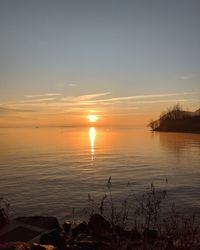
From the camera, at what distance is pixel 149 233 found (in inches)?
644

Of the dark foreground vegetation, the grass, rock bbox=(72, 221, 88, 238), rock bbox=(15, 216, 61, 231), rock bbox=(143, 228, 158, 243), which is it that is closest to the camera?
the dark foreground vegetation

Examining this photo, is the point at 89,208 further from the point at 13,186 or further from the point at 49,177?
the point at 49,177

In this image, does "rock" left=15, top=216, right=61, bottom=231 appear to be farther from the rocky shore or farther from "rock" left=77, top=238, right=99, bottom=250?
"rock" left=77, top=238, right=99, bottom=250

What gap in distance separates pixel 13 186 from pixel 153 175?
60.8 ft

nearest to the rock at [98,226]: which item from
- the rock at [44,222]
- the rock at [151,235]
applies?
the rock at [44,222]

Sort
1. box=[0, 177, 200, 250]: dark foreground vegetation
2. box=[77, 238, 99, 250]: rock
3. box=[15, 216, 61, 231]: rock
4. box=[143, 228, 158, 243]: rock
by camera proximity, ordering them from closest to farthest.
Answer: box=[77, 238, 99, 250]: rock
box=[0, 177, 200, 250]: dark foreground vegetation
box=[143, 228, 158, 243]: rock
box=[15, 216, 61, 231]: rock

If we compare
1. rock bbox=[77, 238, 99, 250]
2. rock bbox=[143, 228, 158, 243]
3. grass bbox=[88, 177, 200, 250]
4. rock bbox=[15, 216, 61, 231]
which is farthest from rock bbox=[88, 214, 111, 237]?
rock bbox=[77, 238, 99, 250]

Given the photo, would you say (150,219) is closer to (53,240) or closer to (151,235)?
(151,235)

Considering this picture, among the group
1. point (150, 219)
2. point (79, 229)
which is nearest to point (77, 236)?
point (79, 229)

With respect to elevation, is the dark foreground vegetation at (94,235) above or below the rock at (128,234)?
above

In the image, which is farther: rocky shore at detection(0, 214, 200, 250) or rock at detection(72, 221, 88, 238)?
rock at detection(72, 221, 88, 238)

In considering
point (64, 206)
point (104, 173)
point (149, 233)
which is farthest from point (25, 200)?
point (104, 173)

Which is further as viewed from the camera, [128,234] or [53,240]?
[128,234]

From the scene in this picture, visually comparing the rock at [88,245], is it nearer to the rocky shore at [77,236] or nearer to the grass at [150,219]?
the rocky shore at [77,236]
